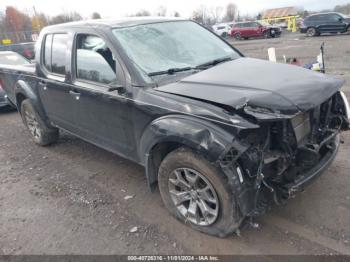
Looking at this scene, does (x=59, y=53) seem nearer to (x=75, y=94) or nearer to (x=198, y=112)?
(x=75, y=94)

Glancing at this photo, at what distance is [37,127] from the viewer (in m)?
5.52

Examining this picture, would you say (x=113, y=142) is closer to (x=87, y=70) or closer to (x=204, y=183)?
(x=87, y=70)

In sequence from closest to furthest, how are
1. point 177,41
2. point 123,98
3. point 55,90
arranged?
point 123,98
point 177,41
point 55,90

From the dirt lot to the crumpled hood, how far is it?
1169 millimetres

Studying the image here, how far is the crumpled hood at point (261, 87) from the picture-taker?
2.63 metres

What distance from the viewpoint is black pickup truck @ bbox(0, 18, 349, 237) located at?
2627mm

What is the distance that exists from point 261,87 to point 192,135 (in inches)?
29.3

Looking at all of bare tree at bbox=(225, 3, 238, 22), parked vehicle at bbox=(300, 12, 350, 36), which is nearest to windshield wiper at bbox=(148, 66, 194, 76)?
parked vehicle at bbox=(300, 12, 350, 36)

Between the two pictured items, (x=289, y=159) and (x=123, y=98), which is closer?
(x=289, y=159)

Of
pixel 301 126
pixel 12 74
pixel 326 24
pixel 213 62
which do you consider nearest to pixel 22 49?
pixel 12 74

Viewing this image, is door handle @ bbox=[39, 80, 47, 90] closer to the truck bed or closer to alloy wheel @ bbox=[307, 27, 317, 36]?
the truck bed

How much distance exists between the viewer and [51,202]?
3902 millimetres

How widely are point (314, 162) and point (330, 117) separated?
77 centimetres

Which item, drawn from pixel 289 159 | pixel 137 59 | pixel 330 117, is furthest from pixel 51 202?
pixel 330 117
